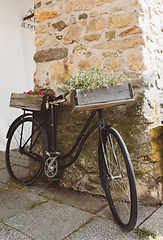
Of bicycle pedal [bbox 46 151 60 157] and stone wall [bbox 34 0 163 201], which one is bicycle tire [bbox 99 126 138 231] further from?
bicycle pedal [bbox 46 151 60 157]

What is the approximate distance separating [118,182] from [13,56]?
3.49 m

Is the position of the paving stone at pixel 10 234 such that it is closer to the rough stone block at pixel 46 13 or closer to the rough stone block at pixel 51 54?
the rough stone block at pixel 51 54

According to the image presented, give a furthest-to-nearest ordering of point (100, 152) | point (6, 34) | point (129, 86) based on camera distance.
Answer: point (6, 34) → point (100, 152) → point (129, 86)

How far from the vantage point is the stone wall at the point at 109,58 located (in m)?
2.14

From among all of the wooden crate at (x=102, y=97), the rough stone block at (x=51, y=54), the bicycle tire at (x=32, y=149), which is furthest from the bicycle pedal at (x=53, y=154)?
the rough stone block at (x=51, y=54)

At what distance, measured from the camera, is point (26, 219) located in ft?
6.44

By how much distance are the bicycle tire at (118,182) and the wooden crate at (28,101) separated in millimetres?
830

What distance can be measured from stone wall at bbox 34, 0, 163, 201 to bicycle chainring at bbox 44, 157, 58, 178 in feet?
0.59

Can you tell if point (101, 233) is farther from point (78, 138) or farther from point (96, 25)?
point (96, 25)

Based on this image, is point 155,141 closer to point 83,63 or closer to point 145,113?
point 145,113

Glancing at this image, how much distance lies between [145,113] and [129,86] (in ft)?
1.20

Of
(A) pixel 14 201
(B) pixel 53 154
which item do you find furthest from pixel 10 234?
(B) pixel 53 154

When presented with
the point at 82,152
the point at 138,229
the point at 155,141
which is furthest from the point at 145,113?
the point at 138,229

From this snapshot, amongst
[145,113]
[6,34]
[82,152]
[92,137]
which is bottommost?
[82,152]
